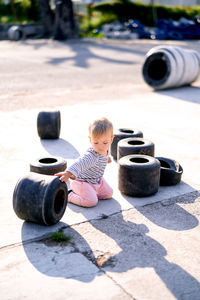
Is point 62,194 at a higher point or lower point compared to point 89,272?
higher

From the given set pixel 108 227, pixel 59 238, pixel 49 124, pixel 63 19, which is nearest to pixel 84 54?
pixel 63 19

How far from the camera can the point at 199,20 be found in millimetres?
28609

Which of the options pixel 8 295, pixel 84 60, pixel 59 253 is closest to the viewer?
pixel 8 295

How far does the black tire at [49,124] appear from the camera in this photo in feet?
22.4

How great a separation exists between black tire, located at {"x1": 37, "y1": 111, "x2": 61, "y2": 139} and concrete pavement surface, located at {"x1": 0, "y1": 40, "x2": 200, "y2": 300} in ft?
0.36

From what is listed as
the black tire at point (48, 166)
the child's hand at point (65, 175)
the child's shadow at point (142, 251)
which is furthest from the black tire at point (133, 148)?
the child's hand at point (65, 175)

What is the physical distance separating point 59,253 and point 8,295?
646 mm

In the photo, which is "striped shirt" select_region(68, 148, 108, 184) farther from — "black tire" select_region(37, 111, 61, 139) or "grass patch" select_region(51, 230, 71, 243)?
"black tire" select_region(37, 111, 61, 139)

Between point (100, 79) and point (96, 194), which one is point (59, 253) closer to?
point (96, 194)

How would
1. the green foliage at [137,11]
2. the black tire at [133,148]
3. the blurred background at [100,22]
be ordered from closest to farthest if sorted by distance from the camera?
the black tire at [133,148] → the blurred background at [100,22] → the green foliage at [137,11]

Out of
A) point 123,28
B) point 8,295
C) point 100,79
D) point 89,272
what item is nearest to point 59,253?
point 89,272

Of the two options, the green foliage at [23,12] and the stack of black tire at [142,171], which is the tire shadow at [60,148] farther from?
the green foliage at [23,12]

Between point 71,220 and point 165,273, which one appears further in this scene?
point 71,220

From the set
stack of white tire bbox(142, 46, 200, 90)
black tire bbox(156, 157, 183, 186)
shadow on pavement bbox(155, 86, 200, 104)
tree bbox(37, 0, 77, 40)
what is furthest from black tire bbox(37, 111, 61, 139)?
tree bbox(37, 0, 77, 40)
